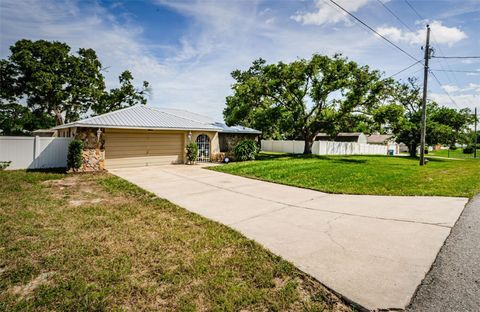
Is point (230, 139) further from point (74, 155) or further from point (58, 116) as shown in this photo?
point (58, 116)

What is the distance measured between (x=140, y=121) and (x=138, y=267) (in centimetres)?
1244

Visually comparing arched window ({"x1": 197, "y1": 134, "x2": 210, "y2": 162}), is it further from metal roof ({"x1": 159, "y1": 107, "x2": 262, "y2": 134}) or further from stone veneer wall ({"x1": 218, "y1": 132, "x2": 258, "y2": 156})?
stone veneer wall ({"x1": 218, "y1": 132, "x2": 258, "y2": 156})

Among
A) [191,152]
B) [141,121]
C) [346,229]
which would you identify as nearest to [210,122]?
[191,152]

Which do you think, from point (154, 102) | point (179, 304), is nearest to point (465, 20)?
point (179, 304)

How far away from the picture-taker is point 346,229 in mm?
4707

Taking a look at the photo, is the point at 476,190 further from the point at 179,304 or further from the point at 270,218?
the point at 179,304

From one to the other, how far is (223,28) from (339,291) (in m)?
9.06

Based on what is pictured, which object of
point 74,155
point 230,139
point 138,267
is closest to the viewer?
point 138,267

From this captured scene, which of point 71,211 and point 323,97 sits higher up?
point 323,97

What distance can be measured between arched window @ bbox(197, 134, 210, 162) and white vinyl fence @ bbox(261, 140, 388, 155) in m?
Answer: 13.7

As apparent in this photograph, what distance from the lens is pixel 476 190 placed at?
26.9 feet

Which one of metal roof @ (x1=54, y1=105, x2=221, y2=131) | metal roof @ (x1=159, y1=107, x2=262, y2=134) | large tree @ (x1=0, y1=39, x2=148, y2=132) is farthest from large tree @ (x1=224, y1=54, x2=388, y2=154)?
large tree @ (x1=0, y1=39, x2=148, y2=132)

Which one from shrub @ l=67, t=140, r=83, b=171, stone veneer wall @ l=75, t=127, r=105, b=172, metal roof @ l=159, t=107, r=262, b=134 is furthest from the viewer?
metal roof @ l=159, t=107, r=262, b=134

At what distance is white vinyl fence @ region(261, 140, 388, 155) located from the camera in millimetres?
27234
